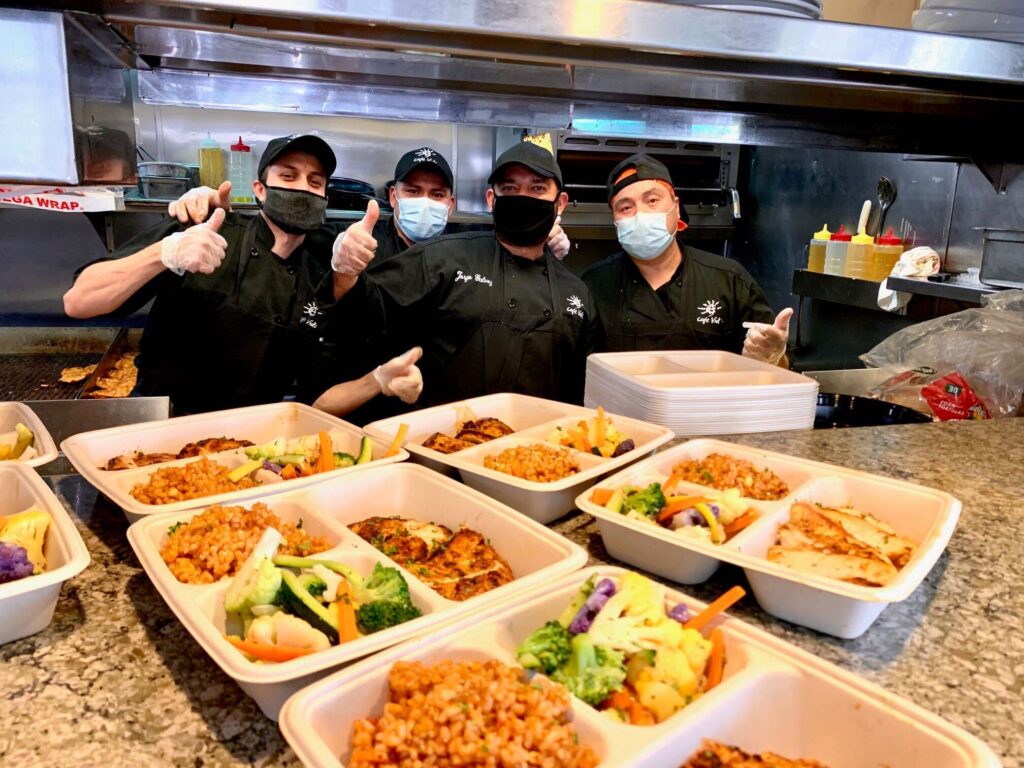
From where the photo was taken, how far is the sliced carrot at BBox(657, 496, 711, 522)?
1.53 m

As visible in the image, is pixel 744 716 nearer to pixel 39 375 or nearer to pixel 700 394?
pixel 700 394

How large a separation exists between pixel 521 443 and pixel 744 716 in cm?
108

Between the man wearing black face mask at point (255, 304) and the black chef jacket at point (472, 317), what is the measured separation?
33 cm

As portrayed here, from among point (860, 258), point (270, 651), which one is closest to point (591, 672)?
point (270, 651)

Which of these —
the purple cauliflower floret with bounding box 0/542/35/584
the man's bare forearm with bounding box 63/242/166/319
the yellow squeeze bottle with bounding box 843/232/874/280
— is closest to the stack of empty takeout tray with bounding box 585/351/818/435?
the purple cauliflower floret with bounding box 0/542/35/584

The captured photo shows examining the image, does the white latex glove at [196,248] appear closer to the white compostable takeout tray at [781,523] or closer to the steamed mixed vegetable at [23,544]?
the steamed mixed vegetable at [23,544]

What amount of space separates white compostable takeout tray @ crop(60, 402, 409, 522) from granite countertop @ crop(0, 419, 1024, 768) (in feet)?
0.40

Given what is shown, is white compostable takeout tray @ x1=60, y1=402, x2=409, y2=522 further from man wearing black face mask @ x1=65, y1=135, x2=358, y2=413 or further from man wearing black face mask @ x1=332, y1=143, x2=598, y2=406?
man wearing black face mask @ x1=332, y1=143, x2=598, y2=406

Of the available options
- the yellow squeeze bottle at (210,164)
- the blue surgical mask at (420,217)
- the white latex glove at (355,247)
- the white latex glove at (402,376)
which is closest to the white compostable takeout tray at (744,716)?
the white latex glove at (402,376)

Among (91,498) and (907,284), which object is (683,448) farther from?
(907,284)

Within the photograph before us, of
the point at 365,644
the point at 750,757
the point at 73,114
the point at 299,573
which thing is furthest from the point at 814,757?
the point at 73,114

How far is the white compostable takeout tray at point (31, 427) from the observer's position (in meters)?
1.61

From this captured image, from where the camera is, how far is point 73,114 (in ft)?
4.51

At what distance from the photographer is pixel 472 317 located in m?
3.34
